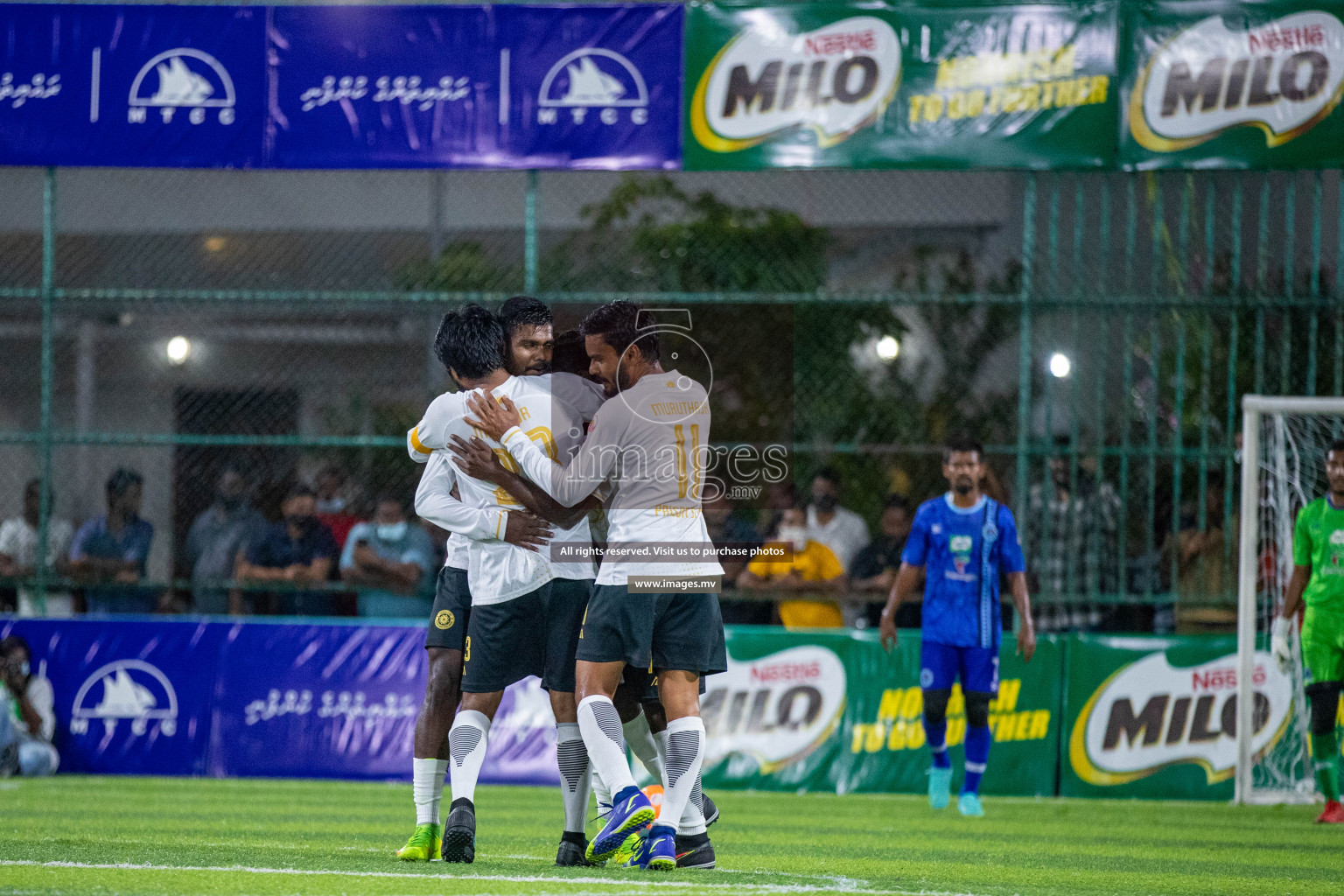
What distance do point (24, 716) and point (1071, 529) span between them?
7.70m

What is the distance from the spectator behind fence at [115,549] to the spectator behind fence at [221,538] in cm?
38

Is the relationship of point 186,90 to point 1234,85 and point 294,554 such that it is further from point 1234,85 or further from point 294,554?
point 1234,85

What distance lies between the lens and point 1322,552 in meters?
9.66

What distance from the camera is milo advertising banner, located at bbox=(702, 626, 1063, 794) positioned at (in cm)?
1118

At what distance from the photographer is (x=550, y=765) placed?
447 inches

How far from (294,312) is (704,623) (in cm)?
1132

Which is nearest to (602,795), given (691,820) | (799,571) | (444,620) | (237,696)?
(691,820)

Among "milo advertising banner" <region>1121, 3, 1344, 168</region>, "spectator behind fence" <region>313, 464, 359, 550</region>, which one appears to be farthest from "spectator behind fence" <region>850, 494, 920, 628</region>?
"spectator behind fence" <region>313, 464, 359, 550</region>

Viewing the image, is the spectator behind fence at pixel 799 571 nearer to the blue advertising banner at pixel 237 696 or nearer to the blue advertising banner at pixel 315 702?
the blue advertising banner at pixel 237 696

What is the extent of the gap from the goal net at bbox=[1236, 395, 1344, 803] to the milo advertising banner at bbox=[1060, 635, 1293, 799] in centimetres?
13

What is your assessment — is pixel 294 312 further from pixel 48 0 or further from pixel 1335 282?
pixel 1335 282

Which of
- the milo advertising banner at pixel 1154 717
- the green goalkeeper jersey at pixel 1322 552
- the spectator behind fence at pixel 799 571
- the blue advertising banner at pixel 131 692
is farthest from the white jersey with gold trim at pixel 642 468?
the blue advertising banner at pixel 131 692

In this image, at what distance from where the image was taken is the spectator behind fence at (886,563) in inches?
454

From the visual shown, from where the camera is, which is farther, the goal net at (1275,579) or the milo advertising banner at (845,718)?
the milo advertising banner at (845,718)
